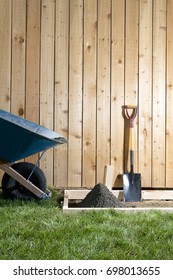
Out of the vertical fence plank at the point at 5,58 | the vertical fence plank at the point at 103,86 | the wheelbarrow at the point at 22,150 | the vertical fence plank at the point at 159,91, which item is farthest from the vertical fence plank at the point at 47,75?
the vertical fence plank at the point at 159,91

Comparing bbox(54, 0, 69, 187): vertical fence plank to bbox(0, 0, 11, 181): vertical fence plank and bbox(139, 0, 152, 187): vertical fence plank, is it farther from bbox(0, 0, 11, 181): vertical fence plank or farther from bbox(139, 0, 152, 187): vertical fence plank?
bbox(139, 0, 152, 187): vertical fence plank

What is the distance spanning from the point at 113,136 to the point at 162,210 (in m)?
1.26

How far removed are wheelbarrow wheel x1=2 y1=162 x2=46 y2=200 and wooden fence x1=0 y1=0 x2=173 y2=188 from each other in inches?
23.7

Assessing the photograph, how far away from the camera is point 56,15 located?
3975 millimetres

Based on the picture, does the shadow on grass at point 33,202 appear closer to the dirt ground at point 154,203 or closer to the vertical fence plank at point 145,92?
the dirt ground at point 154,203

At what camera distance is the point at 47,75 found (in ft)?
13.1

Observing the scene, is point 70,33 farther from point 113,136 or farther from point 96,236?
point 96,236

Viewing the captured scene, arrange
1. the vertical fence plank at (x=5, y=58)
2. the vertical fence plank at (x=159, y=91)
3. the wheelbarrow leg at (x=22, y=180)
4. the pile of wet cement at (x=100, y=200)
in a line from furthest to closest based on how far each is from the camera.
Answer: the vertical fence plank at (x=159, y=91), the vertical fence plank at (x=5, y=58), the wheelbarrow leg at (x=22, y=180), the pile of wet cement at (x=100, y=200)

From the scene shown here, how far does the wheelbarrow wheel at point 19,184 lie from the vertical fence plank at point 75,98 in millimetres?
652

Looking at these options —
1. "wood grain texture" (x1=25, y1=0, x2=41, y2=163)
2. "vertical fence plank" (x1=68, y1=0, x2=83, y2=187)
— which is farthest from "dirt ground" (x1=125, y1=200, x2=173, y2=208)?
"wood grain texture" (x1=25, y1=0, x2=41, y2=163)

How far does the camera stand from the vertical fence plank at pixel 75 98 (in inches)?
157

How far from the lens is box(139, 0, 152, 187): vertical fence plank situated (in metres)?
4.04

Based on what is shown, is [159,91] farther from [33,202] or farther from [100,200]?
[33,202]

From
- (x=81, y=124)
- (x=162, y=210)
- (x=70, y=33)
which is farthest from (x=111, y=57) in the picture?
(x=162, y=210)
